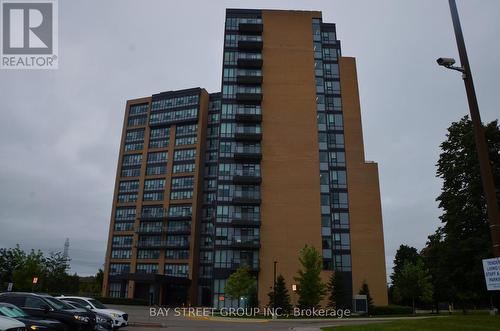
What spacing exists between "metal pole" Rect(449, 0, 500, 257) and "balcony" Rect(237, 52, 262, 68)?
67.0 meters

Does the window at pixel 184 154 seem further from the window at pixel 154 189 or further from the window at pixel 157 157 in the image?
the window at pixel 154 189

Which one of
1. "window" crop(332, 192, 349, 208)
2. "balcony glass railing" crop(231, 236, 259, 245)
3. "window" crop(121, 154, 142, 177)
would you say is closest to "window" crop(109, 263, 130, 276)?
"window" crop(121, 154, 142, 177)

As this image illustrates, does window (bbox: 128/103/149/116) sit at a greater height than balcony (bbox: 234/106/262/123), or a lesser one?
greater

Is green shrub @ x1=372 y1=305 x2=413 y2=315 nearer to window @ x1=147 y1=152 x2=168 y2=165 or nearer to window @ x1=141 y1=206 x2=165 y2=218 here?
window @ x1=141 y1=206 x2=165 y2=218

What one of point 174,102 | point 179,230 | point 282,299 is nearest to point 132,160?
point 174,102

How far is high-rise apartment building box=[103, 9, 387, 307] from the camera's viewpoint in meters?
64.6

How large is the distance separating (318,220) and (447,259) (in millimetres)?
29090

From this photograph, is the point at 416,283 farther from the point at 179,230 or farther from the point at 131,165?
the point at 131,165

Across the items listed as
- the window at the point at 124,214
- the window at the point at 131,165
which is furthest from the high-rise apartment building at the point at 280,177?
the window at the point at 131,165

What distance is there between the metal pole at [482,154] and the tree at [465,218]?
94.3 ft

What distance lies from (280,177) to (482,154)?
59595 mm

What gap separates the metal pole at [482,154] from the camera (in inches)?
302

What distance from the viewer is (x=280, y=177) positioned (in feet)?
222

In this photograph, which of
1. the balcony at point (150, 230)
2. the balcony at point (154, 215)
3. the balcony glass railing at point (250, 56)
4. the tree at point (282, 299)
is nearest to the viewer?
the tree at point (282, 299)
